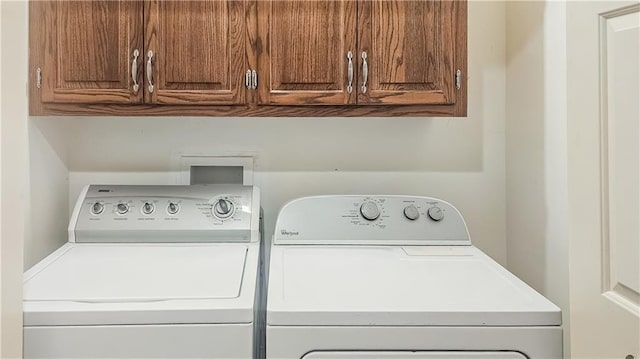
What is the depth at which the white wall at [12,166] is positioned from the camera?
702 mm

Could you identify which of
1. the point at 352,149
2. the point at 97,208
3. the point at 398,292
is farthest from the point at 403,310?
the point at 97,208

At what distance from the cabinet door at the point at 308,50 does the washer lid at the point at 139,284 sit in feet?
1.72

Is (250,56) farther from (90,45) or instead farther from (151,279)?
(151,279)

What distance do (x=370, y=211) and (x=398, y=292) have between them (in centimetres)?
50

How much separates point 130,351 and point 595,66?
4.04 feet

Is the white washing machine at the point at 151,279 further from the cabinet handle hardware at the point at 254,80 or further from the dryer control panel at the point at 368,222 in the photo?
the cabinet handle hardware at the point at 254,80

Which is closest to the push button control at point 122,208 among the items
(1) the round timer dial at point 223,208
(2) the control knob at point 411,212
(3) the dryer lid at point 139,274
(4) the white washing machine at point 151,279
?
(4) the white washing machine at point 151,279

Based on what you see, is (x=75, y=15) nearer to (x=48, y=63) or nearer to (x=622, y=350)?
(x=48, y=63)

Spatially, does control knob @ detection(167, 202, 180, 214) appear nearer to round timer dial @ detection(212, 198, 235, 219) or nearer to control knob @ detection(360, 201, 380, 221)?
round timer dial @ detection(212, 198, 235, 219)

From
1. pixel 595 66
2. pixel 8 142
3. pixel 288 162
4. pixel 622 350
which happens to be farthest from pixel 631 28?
pixel 8 142

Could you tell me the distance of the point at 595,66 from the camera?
103 cm

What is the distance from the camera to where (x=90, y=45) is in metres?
1.34

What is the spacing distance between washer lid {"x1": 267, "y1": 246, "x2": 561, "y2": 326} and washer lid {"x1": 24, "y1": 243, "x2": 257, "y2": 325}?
11 cm

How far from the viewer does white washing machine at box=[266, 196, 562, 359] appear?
→ 35.6 inches
